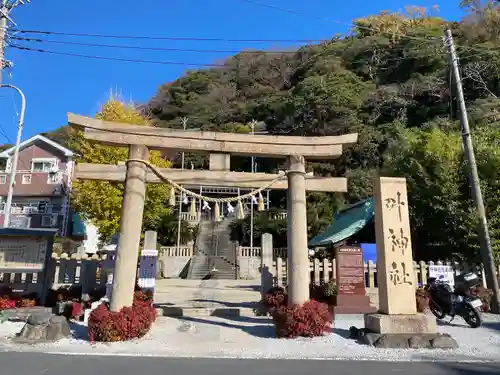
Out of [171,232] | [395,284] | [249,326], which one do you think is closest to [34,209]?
[171,232]

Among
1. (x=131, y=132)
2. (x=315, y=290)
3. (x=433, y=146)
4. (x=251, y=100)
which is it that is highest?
(x=251, y=100)

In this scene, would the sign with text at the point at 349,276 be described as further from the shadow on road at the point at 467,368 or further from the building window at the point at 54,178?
the building window at the point at 54,178

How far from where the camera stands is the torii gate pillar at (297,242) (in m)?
9.14

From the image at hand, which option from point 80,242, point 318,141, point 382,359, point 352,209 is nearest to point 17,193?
point 80,242

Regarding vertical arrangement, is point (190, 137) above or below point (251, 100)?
below

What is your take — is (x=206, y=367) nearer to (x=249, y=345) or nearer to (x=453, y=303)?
(x=249, y=345)

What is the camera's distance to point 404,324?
8.09 meters

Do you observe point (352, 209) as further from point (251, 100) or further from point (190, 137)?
point (251, 100)

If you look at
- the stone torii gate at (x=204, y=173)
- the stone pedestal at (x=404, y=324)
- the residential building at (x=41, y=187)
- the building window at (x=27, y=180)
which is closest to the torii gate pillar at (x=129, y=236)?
the stone torii gate at (x=204, y=173)

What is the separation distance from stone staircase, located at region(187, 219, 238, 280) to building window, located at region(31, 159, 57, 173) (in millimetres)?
13665

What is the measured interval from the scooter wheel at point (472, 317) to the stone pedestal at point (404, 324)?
218 cm

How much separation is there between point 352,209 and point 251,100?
1648 inches

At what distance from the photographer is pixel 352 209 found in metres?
19.6

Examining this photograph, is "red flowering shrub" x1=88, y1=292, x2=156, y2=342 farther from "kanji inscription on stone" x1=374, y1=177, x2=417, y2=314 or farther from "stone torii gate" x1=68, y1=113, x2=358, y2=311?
"kanji inscription on stone" x1=374, y1=177, x2=417, y2=314
